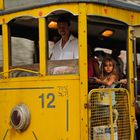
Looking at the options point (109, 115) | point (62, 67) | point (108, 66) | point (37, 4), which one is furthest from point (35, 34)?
point (109, 115)

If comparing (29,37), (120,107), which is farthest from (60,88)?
(29,37)

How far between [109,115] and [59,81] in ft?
2.37

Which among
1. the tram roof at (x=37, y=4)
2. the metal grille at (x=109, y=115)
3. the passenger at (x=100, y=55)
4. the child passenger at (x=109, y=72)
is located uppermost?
the tram roof at (x=37, y=4)

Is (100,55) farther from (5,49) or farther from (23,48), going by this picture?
(5,49)

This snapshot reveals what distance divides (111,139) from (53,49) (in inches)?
52.7

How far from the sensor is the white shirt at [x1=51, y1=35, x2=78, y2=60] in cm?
544

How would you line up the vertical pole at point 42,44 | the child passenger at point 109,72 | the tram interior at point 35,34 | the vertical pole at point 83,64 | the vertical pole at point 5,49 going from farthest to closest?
1. the vertical pole at point 5,49
2. the child passenger at point 109,72
3. the tram interior at point 35,34
4. the vertical pole at point 42,44
5. the vertical pole at point 83,64

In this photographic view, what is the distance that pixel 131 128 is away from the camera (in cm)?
565

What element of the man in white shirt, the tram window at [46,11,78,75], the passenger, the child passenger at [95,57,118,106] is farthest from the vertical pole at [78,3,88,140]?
the passenger

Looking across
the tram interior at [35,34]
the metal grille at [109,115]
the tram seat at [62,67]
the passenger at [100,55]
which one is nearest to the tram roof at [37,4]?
the tram interior at [35,34]

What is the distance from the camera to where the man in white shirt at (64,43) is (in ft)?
18.1

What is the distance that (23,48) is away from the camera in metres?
→ 6.30

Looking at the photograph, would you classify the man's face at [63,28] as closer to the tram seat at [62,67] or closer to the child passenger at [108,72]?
the tram seat at [62,67]

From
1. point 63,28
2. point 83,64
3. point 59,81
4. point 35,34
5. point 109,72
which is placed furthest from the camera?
point 35,34
